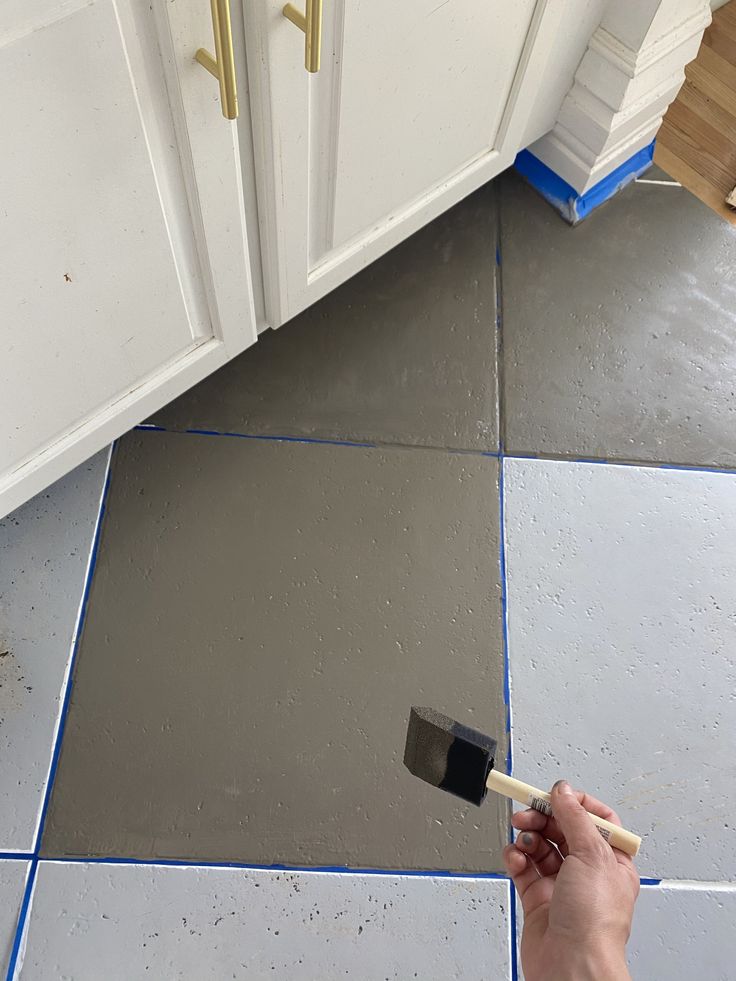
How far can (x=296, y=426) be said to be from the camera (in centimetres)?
158

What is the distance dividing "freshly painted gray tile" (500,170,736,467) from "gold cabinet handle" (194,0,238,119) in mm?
879

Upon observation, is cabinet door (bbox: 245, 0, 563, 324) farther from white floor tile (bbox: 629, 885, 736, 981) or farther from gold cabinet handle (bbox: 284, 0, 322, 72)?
white floor tile (bbox: 629, 885, 736, 981)

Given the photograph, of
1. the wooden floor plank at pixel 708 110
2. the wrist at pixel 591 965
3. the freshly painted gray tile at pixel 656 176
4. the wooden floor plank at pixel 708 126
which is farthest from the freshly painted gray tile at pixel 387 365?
the wrist at pixel 591 965

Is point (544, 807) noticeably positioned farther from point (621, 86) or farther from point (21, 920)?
point (621, 86)

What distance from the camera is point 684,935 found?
127 centimetres

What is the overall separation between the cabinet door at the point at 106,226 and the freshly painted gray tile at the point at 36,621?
0.19 metres

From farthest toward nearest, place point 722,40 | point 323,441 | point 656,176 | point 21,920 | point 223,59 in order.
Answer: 1. point 722,40
2. point 656,176
3. point 323,441
4. point 21,920
5. point 223,59

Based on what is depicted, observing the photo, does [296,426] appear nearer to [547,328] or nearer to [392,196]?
[392,196]

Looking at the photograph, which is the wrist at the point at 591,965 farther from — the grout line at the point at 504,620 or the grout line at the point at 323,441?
the grout line at the point at 323,441

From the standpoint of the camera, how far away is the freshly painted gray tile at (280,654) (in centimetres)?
128

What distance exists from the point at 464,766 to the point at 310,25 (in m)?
0.85

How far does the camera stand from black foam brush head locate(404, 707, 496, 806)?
0.98 meters

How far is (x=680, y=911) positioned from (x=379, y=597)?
0.67 m

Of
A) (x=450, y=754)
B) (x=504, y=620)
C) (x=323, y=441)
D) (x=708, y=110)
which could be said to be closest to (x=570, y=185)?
(x=708, y=110)
